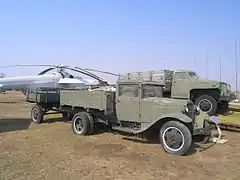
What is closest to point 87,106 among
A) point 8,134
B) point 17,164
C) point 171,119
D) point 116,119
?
point 116,119

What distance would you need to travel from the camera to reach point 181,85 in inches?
502

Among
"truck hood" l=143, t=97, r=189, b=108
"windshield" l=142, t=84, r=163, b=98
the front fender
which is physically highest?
"windshield" l=142, t=84, r=163, b=98

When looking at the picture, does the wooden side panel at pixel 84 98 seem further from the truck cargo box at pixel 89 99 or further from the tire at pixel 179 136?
the tire at pixel 179 136

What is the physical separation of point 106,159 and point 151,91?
2.85 m

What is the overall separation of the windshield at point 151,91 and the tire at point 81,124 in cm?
227

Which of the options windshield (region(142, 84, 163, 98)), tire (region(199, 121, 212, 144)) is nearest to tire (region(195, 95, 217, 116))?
tire (region(199, 121, 212, 144))

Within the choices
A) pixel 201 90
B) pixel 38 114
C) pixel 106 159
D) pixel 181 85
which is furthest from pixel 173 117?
pixel 38 114

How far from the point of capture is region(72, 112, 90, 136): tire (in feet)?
31.6

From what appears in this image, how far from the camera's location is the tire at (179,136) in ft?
22.9

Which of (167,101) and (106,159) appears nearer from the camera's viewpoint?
(106,159)

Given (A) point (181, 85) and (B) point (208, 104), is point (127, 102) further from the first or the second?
(A) point (181, 85)

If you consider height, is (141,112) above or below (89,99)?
below

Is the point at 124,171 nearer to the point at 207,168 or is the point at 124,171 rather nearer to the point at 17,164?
the point at 207,168

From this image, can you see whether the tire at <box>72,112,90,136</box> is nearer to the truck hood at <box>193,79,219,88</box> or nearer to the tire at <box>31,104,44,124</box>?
the tire at <box>31,104,44,124</box>
